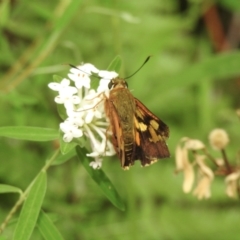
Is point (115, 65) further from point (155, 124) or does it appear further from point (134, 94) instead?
point (134, 94)

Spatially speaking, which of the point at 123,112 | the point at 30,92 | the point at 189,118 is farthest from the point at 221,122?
the point at 123,112

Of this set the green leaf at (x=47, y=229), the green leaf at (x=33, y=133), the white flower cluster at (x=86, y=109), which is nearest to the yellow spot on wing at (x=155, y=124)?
the white flower cluster at (x=86, y=109)

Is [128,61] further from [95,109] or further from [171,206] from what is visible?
[95,109]

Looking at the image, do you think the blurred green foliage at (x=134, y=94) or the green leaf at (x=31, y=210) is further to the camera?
the blurred green foliage at (x=134, y=94)

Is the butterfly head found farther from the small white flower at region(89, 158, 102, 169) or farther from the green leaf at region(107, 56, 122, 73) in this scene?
the small white flower at region(89, 158, 102, 169)

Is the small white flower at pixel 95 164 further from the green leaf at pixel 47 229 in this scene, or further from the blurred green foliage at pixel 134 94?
the blurred green foliage at pixel 134 94

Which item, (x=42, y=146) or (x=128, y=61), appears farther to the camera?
(x=128, y=61)

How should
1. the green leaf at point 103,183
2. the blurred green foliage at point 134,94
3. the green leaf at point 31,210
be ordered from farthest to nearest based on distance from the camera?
the blurred green foliage at point 134,94 → the green leaf at point 103,183 → the green leaf at point 31,210
